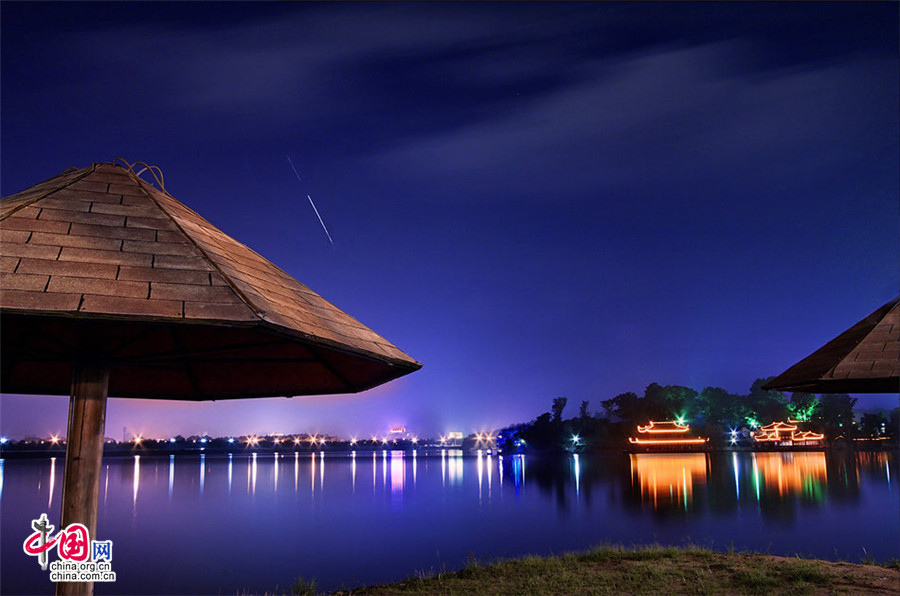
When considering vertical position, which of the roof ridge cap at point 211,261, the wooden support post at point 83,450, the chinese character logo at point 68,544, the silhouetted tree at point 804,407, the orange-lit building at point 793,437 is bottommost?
the orange-lit building at point 793,437

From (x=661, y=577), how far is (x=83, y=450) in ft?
31.2

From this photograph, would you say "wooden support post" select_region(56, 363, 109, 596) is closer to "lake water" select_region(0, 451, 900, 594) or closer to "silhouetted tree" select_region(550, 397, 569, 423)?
"lake water" select_region(0, 451, 900, 594)

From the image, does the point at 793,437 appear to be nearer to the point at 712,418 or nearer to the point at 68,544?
the point at 712,418

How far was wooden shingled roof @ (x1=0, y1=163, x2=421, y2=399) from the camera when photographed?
4.27m

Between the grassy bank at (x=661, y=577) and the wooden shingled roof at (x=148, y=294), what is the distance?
5.55m

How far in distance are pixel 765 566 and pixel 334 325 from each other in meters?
10.2

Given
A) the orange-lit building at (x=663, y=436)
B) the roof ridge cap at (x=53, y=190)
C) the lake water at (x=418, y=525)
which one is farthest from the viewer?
the orange-lit building at (x=663, y=436)

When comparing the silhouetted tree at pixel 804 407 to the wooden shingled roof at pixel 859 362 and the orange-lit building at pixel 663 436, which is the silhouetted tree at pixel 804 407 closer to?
the orange-lit building at pixel 663 436

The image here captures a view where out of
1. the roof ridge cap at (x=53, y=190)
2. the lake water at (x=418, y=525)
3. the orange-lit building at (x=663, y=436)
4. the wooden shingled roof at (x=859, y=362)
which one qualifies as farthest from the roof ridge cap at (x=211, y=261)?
the orange-lit building at (x=663, y=436)

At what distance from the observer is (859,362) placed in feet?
25.5

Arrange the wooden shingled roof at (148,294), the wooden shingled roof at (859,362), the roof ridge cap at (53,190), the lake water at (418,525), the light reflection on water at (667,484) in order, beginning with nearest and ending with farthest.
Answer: the wooden shingled roof at (148,294) → the roof ridge cap at (53,190) → the wooden shingled roof at (859,362) → the lake water at (418,525) → the light reflection on water at (667,484)

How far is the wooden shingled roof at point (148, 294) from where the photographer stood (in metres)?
4.27

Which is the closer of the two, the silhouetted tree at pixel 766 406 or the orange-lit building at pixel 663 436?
the orange-lit building at pixel 663 436

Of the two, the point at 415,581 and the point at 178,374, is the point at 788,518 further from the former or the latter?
the point at 178,374
